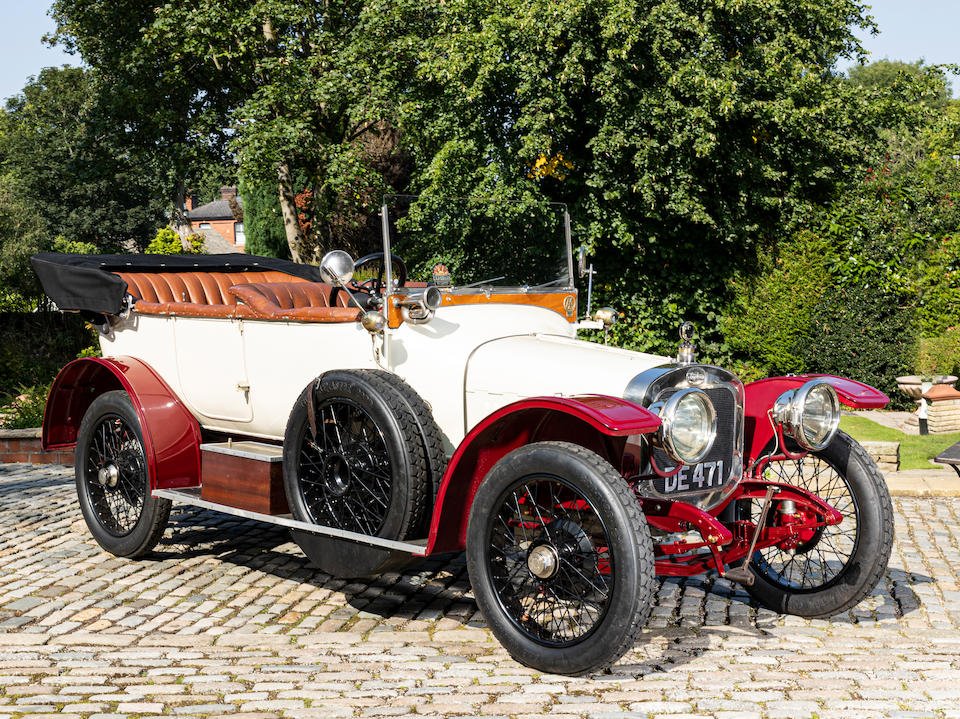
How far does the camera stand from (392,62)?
17.5 metres

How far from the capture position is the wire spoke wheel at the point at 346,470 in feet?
15.8

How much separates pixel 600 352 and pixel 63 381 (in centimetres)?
386

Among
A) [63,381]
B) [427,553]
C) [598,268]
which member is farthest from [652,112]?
[427,553]

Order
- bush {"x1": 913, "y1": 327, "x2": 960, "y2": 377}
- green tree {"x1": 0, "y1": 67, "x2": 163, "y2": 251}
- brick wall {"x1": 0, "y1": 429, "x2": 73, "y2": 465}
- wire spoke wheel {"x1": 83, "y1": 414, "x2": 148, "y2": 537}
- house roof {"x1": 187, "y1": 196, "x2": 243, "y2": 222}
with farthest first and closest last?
1. house roof {"x1": 187, "y1": 196, "x2": 243, "y2": 222}
2. green tree {"x1": 0, "y1": 67, "x2": 163, "y2": 251}
3. bush {"x1": 913, "y1": 327, "x2": 960, "y2": 377}
4. brick wall {"x1": 0, "y1": 429, "x2": 73, "y2": 465}
5. wire spoke wheel {"x1": 83, "y1": 414, "x2": 148, "y2": 537}

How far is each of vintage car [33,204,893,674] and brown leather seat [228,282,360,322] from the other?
0.08 feet

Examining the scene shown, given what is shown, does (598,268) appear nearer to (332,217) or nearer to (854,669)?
(332,217)

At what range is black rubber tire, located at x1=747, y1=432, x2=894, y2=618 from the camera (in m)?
4.59

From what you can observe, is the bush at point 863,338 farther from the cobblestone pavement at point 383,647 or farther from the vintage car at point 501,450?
the vintage car at point 501,450

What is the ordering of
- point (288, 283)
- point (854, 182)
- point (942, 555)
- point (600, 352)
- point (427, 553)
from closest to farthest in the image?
point (427, 553) → point (600, 352) → point (942, 555) → point (288, 283) → point (854, 182)

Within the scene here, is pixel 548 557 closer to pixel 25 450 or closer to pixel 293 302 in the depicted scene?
pixel 293 302

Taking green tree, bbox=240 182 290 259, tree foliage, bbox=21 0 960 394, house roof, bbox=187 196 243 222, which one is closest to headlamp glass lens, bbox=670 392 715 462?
tree foliage, bbox=21 0 960 394

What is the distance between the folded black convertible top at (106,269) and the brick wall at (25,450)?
139 inches

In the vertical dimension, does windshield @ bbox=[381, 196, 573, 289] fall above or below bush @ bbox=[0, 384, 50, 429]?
above

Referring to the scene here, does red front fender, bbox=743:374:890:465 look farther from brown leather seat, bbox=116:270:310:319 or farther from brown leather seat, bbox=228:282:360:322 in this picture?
brown leather seat, bbox=116:270:310:319
